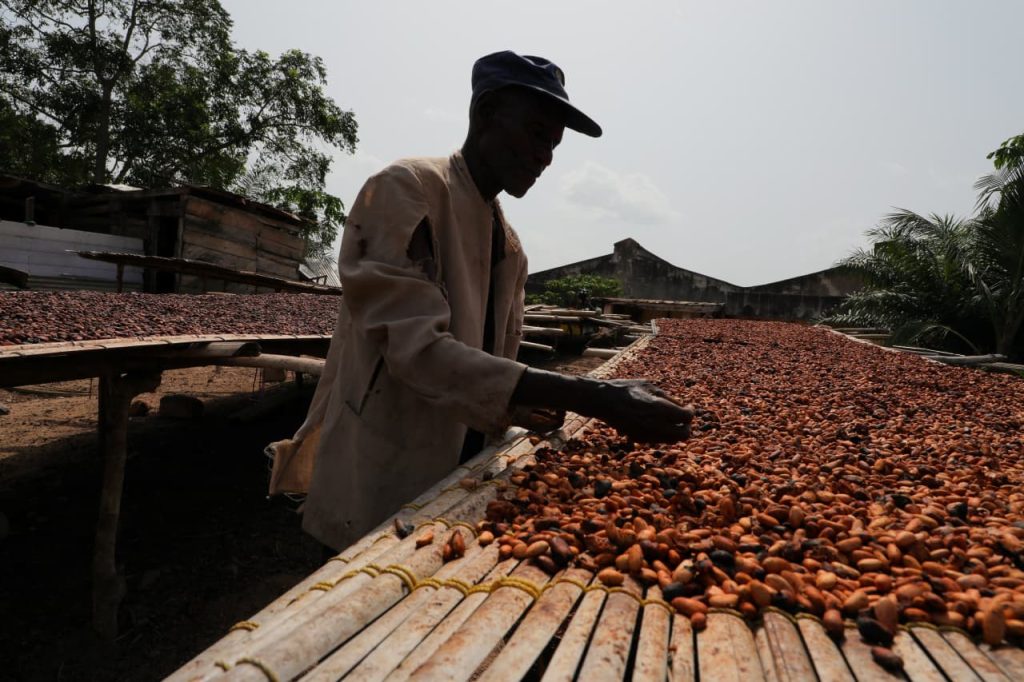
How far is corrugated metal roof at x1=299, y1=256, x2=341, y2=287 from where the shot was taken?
19766mm

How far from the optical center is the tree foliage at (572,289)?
18875 mm

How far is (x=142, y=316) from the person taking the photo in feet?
16.1

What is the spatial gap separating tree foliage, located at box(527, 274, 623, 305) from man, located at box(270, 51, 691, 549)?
16.9 meters

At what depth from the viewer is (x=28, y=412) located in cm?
745

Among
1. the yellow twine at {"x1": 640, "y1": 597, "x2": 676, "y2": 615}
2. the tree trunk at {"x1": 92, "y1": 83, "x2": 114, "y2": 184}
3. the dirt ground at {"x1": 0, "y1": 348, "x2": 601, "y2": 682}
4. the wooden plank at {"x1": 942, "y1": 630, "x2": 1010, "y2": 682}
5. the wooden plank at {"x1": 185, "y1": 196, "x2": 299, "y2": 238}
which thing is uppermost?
the tree trunk at {"x1": 92, "y1": 83, "x2": 114, "y2": 184}

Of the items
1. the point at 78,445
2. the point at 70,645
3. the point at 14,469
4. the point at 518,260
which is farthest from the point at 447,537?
the point at 78,445

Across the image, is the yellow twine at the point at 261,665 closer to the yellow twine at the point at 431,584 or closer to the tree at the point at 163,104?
the yellow twine at the point at 431,584

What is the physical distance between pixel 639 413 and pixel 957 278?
1329 cm

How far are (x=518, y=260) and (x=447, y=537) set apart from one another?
1.01 metres

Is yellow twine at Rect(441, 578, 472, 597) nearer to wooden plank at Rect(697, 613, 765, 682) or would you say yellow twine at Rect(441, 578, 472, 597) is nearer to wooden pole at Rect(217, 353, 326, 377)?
wooden plank at Rect(697, 613, 765, 682)

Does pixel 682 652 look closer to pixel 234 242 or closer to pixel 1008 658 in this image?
pixel 1008 658

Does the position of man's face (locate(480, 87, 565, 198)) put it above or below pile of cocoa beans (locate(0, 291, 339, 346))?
above

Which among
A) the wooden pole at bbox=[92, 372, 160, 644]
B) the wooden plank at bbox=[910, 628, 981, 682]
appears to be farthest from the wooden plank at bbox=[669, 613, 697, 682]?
the wooden pole at bbox=[92, 372, 160, 644]

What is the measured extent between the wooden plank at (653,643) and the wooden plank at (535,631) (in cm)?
12
